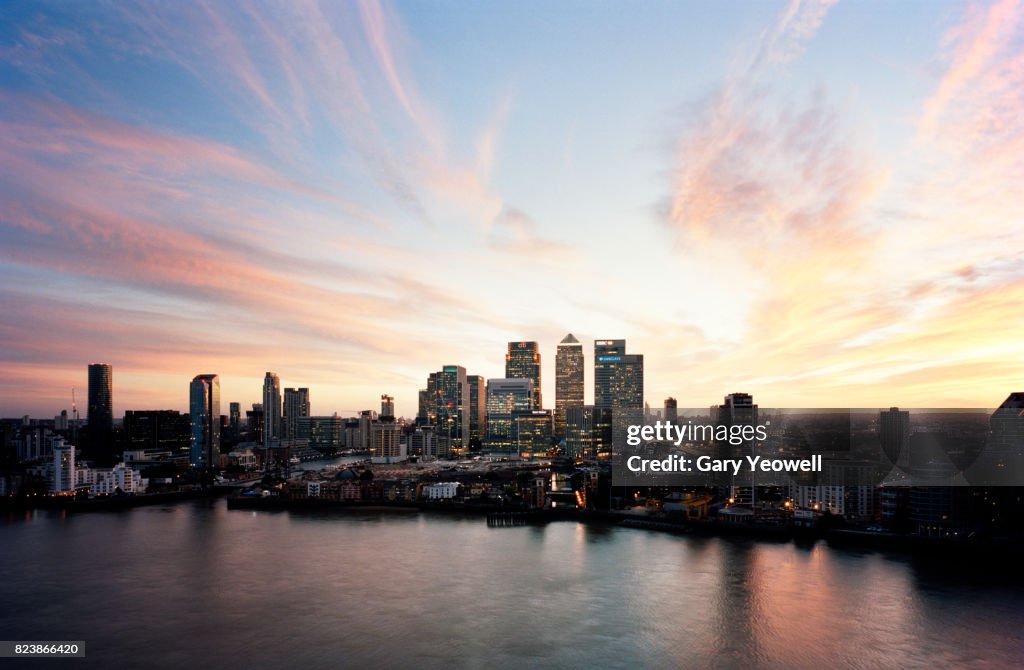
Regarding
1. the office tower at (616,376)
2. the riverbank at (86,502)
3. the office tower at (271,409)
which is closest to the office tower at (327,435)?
the office tower at (271,409)

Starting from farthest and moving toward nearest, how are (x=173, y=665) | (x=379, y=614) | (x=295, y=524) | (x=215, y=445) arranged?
(x=215, y=445) < (x=295, y=524) < (x=379, y=614) < (x=173, y=665)

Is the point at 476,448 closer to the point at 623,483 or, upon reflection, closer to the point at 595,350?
the point at 595,350

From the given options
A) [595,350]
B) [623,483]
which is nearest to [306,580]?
[623,483]

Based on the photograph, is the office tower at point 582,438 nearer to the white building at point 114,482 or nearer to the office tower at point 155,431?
the office tower at point 155,431

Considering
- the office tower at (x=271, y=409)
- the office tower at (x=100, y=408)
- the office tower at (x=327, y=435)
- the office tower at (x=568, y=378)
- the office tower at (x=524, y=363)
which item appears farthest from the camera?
the office tower at (x=524, y=363)

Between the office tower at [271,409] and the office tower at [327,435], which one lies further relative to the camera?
the office tower at [271,409]

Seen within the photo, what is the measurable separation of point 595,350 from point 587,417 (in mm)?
19718

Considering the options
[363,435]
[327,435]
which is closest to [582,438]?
[363,435]

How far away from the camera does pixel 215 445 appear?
54344 millimetres

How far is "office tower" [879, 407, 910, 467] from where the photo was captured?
34531 millimetres

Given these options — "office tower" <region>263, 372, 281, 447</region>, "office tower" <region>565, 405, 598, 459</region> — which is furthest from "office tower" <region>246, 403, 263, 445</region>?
"office tower" <region>565, 405, 598, 459</region>

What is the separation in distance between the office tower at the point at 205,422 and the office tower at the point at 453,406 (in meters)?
33.6

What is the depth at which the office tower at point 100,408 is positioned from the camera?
212 feet

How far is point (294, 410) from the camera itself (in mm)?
101875
